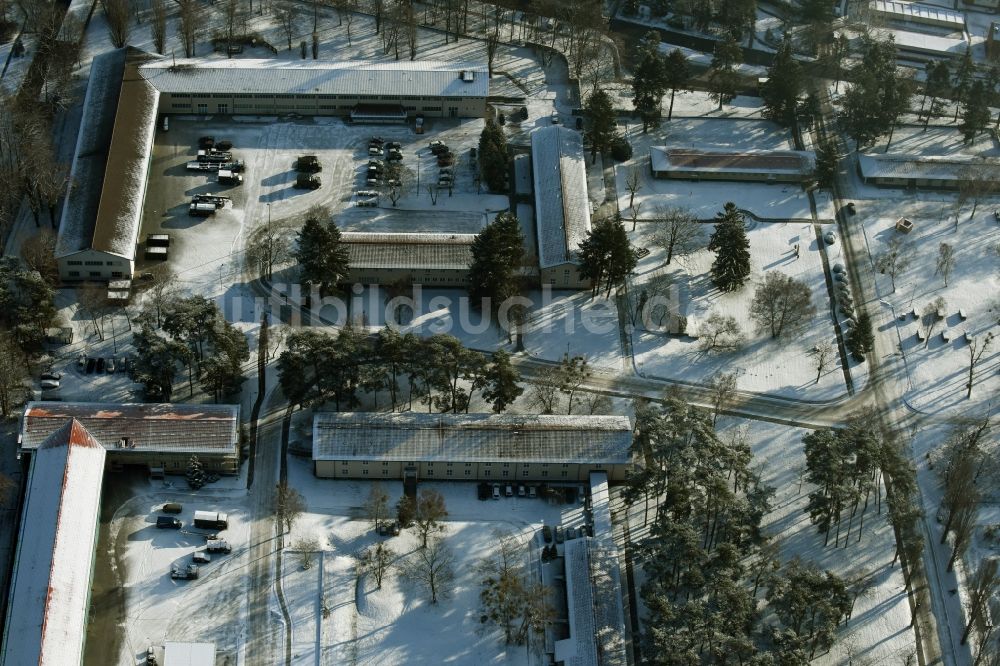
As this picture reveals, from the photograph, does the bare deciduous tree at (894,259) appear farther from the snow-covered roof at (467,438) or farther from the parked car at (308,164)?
the parked car at (308,164)

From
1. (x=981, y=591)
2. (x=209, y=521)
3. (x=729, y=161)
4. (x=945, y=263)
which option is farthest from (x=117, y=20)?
(x=981, y=591)

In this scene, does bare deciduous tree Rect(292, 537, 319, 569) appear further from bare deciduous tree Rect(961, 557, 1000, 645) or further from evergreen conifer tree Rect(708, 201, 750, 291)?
bare deciduous tree Rect(961, 557, 1000, 645)

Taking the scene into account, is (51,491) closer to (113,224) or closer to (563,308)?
(113,224)

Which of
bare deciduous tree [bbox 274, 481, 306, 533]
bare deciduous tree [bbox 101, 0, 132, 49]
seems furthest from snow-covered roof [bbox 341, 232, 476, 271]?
bare deciduous tree [bbox 101, 0, 132, 49]

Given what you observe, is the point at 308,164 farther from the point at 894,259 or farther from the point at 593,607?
the point at 894,259

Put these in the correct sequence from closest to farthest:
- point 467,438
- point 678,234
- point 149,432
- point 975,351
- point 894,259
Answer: point 149,432
point 467,438
point 975,351
point 678,234
point 894,259

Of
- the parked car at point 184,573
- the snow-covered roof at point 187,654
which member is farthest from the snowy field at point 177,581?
the snow-covered roof at point 187,654
